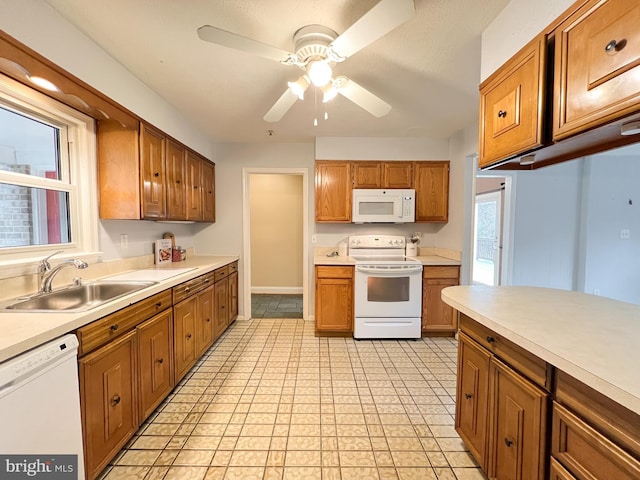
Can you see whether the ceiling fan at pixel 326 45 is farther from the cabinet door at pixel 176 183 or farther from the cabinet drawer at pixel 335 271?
the cabinet drawer at pixel 335 271

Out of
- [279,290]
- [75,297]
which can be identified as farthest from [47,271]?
[279,290]

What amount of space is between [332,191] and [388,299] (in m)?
1.48

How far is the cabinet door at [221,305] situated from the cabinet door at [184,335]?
0.55 m

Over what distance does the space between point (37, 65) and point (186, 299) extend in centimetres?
166

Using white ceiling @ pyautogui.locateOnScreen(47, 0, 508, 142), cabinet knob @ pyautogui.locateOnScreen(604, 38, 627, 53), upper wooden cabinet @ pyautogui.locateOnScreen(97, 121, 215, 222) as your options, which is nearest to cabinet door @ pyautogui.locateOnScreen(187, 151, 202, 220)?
upper wooden cabinet @ pyautogui.locateOnScreen(97, 121, 215, 222)

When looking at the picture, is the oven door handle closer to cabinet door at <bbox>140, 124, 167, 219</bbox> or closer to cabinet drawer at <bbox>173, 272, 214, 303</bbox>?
cabinet drawer at <bbox>173, 272, 214, 303</bbox>

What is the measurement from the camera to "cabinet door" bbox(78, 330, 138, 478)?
1264 millimetres

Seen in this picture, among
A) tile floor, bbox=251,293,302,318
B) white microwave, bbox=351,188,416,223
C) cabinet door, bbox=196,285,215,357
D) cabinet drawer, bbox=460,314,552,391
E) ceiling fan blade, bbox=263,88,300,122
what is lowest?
tile floor, bbox=251,293,302,318

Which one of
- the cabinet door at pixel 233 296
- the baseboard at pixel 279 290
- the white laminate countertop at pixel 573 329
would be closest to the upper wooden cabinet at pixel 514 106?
the white laminate countertop at pixel 573 329

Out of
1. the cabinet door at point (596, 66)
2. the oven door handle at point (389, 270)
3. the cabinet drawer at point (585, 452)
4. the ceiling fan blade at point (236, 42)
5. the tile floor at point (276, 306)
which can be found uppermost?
the ceiling fan blade at point (236, 42)

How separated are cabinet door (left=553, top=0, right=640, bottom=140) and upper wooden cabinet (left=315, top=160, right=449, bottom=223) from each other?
242 cm

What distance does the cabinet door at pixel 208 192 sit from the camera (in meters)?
3.40

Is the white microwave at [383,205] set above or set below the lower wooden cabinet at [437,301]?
above

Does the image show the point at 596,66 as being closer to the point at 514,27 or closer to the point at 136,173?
the point at 514,27
